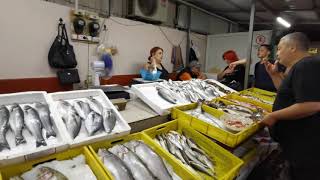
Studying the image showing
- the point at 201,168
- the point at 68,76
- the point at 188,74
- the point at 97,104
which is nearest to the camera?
the point at 201,168

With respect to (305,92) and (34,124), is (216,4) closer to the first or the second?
(305,92)

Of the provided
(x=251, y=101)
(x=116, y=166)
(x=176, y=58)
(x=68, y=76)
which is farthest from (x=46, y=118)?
(x=176, y=58)

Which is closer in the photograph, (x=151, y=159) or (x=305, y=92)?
(x=151, y=159)

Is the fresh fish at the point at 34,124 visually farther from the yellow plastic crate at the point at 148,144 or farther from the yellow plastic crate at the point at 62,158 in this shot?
the yellow plastic crate at the point at 148,144

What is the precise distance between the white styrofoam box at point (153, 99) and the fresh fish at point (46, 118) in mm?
823

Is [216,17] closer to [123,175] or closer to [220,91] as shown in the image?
[220,91]

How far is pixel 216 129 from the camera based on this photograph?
56.1 inches

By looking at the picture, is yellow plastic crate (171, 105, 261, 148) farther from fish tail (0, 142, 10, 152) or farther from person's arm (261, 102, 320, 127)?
fish tail (0, 142, 10, 152)

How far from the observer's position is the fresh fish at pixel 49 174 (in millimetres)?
889

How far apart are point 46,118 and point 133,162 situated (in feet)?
1.90

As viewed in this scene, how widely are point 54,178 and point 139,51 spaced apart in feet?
11.9

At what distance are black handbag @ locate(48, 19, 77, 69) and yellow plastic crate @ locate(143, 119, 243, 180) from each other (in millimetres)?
2131

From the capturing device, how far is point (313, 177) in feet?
5.21

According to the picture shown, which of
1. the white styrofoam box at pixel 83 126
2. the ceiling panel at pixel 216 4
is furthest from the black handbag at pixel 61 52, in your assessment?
the ceiling panel at pixel 216 4
